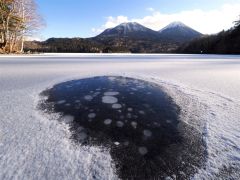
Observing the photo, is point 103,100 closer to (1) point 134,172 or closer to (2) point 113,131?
(2) point 113,131

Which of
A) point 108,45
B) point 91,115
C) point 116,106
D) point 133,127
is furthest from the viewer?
point 108,45

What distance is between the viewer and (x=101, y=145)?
1769 mm

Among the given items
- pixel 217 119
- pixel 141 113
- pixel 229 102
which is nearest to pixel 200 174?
pixel 217 119

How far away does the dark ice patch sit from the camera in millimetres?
1542

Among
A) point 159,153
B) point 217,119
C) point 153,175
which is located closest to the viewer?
point 153,175

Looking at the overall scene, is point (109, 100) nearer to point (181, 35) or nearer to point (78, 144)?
point (78, 144)

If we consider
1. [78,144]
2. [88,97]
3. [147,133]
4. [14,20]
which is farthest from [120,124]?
[14,20]

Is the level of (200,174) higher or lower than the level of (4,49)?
lower

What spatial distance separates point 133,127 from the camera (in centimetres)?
211

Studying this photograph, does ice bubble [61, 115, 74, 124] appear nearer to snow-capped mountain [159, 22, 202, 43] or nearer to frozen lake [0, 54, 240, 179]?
frozen lake [0, 54, 240, 179]

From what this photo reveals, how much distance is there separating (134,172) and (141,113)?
3.47 feet

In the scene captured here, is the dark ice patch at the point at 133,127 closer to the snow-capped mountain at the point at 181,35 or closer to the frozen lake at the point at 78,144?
the frozen lake at the point at 78,144

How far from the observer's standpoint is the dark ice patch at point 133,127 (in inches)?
60.7

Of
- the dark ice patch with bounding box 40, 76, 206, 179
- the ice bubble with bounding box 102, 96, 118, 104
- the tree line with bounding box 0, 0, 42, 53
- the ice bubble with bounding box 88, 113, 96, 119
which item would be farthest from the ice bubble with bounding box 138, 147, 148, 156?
the tree line with bounding box 0, 0, 42, 53
